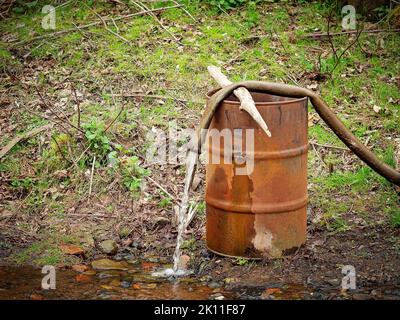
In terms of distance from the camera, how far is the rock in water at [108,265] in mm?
4918

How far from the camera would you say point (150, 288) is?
4555mm

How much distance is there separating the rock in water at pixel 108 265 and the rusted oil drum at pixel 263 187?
2.14 feet

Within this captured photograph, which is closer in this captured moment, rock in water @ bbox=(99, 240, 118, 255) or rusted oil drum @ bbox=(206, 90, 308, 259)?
rusted oil drum @ bbox=(206, 90, 308, 259)

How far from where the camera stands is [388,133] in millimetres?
6688

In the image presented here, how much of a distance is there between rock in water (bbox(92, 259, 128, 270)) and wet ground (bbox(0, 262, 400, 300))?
2.8 inches

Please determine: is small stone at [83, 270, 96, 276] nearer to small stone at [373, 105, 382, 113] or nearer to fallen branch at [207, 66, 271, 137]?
fallen branch at [207, 66, 271, 137]

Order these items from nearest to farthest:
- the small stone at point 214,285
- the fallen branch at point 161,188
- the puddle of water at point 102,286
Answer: the puddle of water at point 102,286 → the small stone at point 214,285 → the fallen branch at point 161,188

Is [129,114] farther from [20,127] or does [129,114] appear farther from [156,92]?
[20,127]

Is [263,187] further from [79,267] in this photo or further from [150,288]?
[79,267]

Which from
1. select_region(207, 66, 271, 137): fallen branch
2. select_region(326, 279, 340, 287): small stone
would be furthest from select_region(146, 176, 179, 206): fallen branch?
select_region(326, 279, 340, 287): small stone

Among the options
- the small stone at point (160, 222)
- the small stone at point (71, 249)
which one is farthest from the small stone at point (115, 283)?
the small stone at point (160, 222)

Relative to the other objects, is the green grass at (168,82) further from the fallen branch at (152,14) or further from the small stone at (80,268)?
the small stone at (80,268)

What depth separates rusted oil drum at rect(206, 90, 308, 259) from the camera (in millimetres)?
4645

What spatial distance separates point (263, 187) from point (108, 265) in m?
1.18
